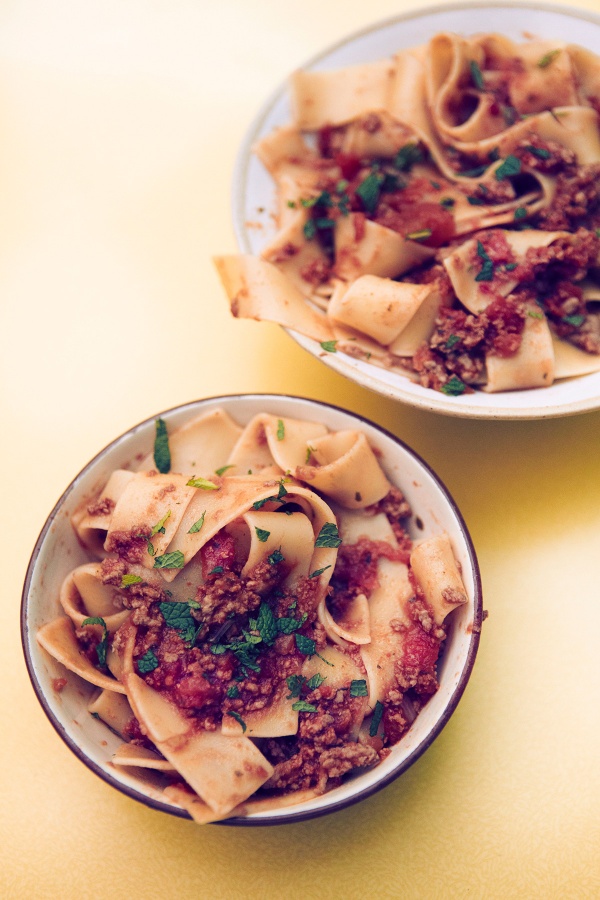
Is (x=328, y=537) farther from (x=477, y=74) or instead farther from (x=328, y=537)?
(x=477, y=74)

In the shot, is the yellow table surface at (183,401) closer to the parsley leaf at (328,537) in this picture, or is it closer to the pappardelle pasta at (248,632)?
the pappardelle pasta at (248,632)

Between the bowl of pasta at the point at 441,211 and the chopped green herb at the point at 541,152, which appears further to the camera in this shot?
the chopped green herb at the point at 541,152

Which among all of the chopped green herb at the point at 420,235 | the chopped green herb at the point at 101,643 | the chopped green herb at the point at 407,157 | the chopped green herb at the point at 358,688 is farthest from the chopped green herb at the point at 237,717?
the chopped green herb at the point at 407,157

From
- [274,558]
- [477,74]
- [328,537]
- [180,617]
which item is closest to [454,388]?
[328,537]

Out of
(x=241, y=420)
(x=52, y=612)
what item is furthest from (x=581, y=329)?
(x=52, y=612)

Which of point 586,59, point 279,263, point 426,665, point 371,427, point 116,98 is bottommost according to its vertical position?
point 426,665

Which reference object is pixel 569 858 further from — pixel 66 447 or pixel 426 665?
pixel 66 447

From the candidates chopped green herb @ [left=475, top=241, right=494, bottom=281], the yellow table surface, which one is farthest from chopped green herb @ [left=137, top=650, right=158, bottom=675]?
chopped green herb @ [left=475, top=241, right=494, bottom=281]
